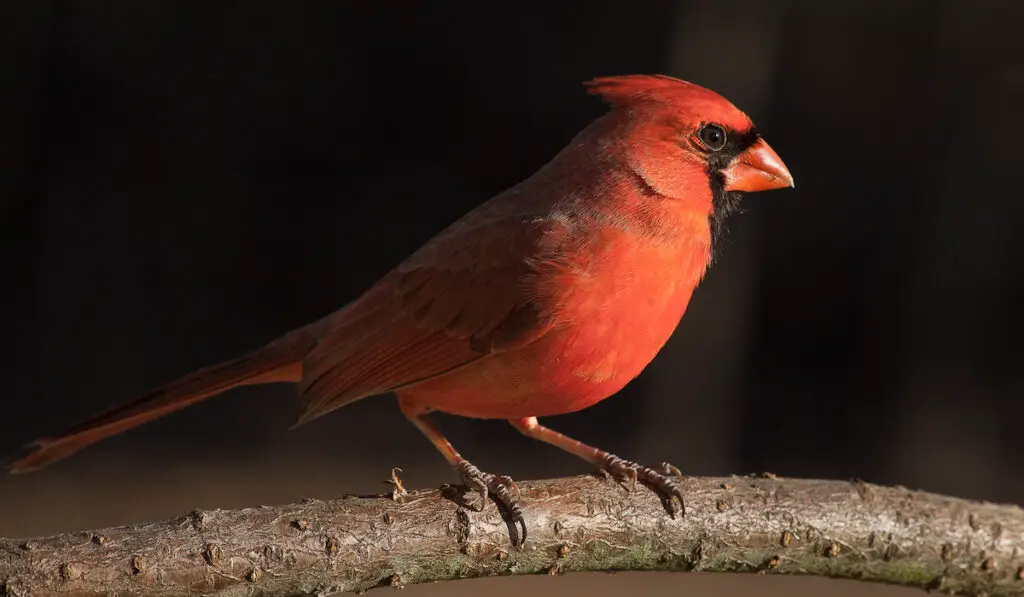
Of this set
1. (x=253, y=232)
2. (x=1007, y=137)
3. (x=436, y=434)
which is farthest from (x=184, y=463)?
(x=1007, y=137)

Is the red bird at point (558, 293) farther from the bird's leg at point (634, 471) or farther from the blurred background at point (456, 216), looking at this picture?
the blurred background at point (456, 216)

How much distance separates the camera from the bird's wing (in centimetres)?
218

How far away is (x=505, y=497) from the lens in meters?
2.02

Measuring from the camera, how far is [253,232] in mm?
5250

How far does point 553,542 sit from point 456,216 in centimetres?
335

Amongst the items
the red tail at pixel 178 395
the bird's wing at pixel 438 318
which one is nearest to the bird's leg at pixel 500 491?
the bird's wing at pixel 438 318

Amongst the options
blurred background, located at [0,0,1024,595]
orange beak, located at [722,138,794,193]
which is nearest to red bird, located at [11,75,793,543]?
orange beak, located at [722,138,794,193]

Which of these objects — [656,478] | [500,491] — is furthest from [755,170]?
[500,491]

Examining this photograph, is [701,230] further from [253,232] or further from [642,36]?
[253,232]

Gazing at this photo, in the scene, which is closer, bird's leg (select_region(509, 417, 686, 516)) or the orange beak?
bird's leg (select_region(509, 417, 686, 516))

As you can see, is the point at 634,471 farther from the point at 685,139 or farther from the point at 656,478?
the point at 685,139

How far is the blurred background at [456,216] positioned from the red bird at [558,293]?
2645 millimetres

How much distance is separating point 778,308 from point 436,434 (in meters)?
3.27

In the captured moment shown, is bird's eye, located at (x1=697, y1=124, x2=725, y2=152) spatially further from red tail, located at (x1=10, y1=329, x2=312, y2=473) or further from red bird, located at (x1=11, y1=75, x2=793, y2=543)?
red tail, located at (x1=10, y1=329, x2=312, y2=473)
